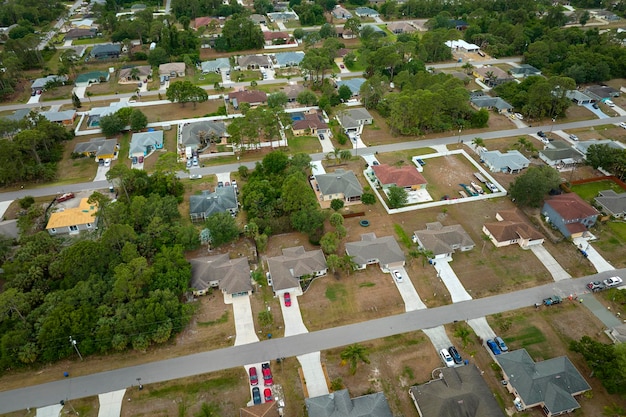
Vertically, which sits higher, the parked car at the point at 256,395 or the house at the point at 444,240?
the house at the point at 444,240

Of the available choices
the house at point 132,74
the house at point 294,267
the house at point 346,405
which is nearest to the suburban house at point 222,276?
the house at point 294,267

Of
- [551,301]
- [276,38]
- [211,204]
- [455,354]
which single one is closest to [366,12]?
[276,38]

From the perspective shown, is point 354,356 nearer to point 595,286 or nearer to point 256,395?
point 256,395

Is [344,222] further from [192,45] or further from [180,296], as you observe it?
[192,45]

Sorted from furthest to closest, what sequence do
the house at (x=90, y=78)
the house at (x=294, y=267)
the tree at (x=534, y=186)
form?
Result: the house at (x=90, y=78) → the tree at (x=534, y=186) → the house at (x=294, y=267)

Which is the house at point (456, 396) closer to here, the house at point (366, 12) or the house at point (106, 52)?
the house at point (106, 52)

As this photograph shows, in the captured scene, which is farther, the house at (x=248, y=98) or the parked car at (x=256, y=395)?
the house at (x=248, y=98)

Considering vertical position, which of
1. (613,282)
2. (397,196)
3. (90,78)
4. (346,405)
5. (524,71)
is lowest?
(346,405)
